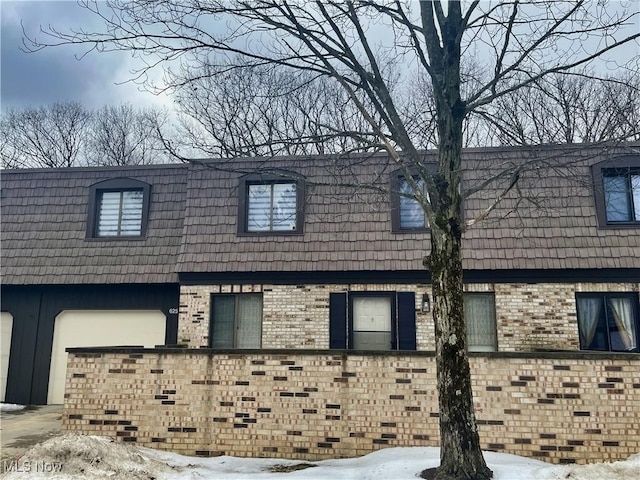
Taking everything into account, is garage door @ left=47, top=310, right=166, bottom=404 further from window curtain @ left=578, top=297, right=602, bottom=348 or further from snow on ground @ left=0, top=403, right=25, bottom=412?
window curtain @ left=578, top=297, right=602, bottom=348

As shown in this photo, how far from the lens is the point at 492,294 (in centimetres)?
996

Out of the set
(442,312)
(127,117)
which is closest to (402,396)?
(442,312)

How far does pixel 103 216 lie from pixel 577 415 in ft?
34.9

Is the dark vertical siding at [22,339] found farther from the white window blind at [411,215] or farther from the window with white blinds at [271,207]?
the white window blind at [411,215]

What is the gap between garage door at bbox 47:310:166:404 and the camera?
11453 mm

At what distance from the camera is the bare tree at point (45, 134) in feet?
89.0

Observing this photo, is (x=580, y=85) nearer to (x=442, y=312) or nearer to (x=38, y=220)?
(x=442, y=312)

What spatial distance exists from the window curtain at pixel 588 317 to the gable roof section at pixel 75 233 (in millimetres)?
8407

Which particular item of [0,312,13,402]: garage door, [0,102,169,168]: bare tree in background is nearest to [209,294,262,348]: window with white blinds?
[0,312,13,402]: garage door

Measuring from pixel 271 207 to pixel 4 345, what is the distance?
276 inches

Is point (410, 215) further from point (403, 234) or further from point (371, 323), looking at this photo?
point (371, 323)

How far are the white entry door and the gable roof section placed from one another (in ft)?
13.6

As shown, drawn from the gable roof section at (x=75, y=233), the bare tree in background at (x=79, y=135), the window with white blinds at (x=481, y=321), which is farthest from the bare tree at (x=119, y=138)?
the window with white blinds at (x=481, y=321)

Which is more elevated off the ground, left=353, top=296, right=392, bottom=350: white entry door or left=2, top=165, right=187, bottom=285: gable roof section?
left=2, top=165, right=187, bottom=285: gable roof section
